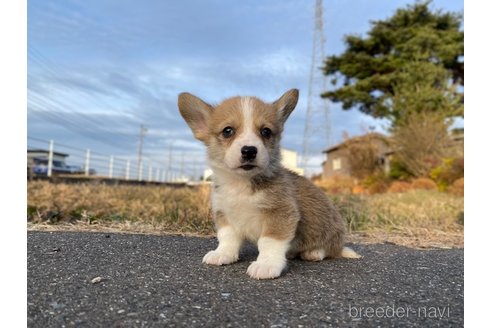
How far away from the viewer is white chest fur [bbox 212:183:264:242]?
314 centimetres

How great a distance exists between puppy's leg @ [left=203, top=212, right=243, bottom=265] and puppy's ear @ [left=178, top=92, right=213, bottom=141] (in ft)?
2.39

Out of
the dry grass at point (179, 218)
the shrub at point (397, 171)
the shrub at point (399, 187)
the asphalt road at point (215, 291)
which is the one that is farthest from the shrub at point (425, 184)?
the asphalt road at point (215, 291)

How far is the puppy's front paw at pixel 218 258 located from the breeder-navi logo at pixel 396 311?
109cm

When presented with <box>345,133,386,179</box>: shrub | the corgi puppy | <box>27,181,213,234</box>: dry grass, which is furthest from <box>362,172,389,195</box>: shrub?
the corgi puppy

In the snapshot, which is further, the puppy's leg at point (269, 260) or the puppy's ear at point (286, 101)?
the puppy's ear at point (286, 101)

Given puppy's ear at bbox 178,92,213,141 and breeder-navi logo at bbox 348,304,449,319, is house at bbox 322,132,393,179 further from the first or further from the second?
breeder-navi logo at bbox 348,304,449,319

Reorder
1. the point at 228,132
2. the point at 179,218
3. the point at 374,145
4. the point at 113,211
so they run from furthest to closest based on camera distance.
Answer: the point at 374,145, the point at 113,211, the point at 179,218, the point at 228,132

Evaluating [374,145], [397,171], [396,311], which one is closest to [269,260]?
[396,311]

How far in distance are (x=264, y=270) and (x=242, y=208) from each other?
554 mm

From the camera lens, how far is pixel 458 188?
37.1 feet

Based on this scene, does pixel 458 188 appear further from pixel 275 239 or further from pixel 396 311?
pixel 396 311

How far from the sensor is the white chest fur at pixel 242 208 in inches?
124

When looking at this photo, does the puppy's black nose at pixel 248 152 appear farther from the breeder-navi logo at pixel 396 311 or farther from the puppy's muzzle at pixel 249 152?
the breeder-navi logo at pixel 396 311

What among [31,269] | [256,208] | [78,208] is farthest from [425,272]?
[78,208]
